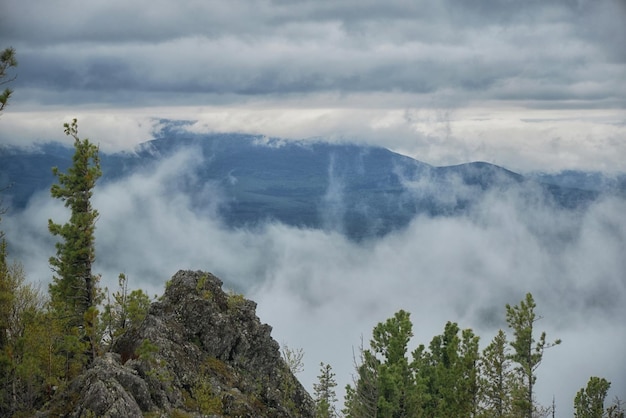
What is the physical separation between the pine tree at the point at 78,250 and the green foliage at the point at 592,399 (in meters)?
44.8

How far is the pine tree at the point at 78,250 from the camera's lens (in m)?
41.7

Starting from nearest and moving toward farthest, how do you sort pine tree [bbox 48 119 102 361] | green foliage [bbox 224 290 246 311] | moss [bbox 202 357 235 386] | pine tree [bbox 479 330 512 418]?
pine tree [bbox 48 119 102 361] → moss [bbox 202 357 235 386] → green foliage [bbox 224 290 246 311] → pine tree [bbox 479 330 512 418]

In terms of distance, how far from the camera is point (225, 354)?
4725cm

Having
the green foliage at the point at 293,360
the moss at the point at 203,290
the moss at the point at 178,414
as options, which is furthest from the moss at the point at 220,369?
the moss at the point at 178,414

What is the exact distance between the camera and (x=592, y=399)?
57719mm

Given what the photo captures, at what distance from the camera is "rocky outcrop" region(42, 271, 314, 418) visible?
111 ft

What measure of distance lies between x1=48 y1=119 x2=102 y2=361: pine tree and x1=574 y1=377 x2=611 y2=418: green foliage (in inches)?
1763

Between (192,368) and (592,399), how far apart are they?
1557 inches

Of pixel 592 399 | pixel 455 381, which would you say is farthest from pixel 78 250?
pixel 592 399

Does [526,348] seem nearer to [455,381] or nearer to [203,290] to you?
[455,381]

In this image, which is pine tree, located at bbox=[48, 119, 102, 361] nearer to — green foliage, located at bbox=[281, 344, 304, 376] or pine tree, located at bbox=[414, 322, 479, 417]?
green foliage, located at bbox=[281, 344, 304, 376]

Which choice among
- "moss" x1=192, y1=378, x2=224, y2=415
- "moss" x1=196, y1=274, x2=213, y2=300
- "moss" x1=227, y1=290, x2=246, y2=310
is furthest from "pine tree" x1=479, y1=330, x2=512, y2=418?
"moss" x1=196, y1=274, x2=213, y2=300

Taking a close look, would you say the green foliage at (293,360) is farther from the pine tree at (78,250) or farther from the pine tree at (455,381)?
the pine tree at (78,250)

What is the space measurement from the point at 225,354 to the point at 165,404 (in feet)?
32.5
